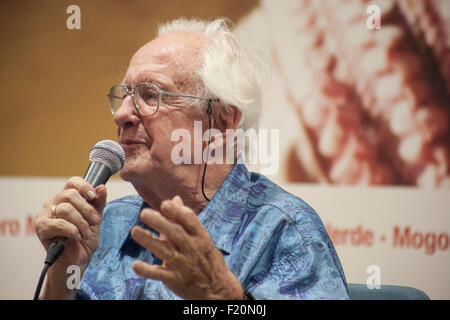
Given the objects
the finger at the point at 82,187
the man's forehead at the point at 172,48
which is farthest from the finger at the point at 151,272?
the man's forehead at the point at 172,48

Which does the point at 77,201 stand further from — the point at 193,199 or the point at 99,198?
the point at 193,199

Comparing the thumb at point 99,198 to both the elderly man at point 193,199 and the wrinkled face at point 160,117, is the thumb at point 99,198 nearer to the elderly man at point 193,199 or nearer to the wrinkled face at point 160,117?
the elderly man at point 193,199

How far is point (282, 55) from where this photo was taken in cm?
205

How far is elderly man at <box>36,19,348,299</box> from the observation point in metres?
1.20

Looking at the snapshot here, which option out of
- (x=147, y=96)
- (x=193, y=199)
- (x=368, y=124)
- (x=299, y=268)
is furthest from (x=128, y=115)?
(x=368, y=124)

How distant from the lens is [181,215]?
3.03 feet

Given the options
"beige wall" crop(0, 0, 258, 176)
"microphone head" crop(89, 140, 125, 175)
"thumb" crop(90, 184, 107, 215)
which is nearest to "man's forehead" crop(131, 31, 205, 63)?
"microphone head" crop(89, 140, 125, 175)

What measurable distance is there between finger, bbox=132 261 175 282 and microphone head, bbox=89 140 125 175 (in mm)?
394

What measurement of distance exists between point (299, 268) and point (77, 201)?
1.92 ft

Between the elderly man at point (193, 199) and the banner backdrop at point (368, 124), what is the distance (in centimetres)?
49

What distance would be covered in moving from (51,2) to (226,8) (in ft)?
2.60

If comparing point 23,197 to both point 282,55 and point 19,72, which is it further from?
point 282,55

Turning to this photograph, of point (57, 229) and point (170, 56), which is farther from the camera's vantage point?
point (170, 56)

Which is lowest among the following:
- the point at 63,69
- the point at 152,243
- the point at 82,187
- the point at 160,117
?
the point at 152,243
